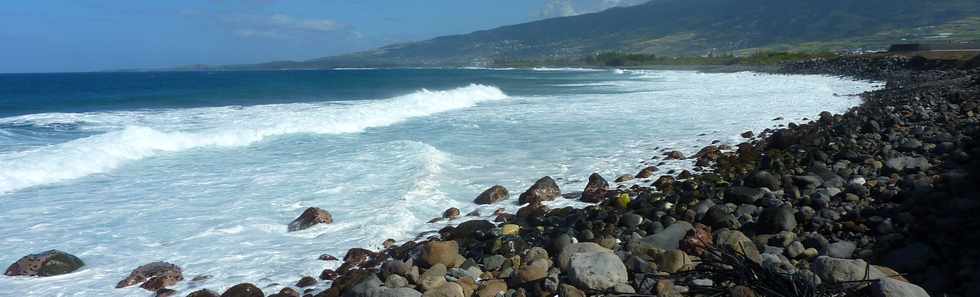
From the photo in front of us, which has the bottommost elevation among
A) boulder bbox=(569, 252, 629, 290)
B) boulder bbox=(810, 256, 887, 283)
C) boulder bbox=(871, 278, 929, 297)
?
boulder bbox=(569, 252, 629, 290)

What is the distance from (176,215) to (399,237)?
3192 mm

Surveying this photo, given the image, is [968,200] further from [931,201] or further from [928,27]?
[928,27]

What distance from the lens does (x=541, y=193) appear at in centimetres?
766

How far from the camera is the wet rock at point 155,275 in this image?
544cm

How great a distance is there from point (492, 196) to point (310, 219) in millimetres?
2150

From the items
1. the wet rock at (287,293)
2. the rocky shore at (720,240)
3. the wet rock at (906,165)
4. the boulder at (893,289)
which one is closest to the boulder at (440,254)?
the rocky shore at (720,240)

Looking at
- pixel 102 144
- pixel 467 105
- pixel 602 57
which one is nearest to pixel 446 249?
pixel 102 144

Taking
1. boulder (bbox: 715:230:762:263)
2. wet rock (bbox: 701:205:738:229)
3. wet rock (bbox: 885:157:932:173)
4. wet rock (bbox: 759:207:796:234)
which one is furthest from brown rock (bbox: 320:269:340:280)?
wet rock (bbox: 885:157:932:173)

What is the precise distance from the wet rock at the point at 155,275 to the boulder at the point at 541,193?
376cm

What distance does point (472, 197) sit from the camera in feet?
26.6

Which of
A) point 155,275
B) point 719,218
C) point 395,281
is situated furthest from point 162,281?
point 719,218

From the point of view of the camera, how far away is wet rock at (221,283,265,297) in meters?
4.99

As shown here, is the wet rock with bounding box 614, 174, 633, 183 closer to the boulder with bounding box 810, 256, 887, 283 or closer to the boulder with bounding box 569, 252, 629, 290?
the boulder with bounding box 569, 252, 629, 290

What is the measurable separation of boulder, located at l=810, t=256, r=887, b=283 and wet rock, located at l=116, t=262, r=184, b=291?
494 cm
